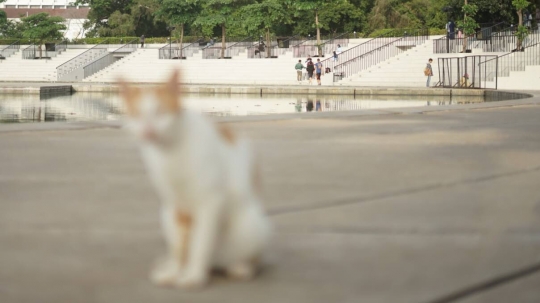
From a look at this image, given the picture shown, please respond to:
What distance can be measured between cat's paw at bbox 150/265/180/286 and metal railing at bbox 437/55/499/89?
28.8 metres

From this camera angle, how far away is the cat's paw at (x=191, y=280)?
3727 mm

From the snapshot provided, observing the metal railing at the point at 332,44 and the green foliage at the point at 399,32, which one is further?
the green foliage at the point at 399,32

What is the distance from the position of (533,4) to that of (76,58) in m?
28.1

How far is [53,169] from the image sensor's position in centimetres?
791

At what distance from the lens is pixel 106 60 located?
178 feet

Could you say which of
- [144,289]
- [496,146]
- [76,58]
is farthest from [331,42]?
[144,289]

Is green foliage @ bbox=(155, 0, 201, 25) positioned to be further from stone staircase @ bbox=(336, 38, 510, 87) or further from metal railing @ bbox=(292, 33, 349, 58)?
stone staircase @ bbox=(336, 38, 510, 87)

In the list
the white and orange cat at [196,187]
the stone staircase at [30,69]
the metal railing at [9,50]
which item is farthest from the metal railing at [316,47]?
the white and orange cat at [196,187]

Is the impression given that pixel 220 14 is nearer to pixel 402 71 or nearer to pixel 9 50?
pixel 9 50

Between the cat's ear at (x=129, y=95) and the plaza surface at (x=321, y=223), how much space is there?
0.84m

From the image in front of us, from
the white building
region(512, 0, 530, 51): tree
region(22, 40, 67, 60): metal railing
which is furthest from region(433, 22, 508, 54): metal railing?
the white building

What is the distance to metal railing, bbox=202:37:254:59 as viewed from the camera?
52.4 m

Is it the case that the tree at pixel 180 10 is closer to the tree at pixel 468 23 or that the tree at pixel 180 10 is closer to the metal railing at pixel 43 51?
the metal railing at pixel 43 51

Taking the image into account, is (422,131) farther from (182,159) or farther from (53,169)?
(182,159)
